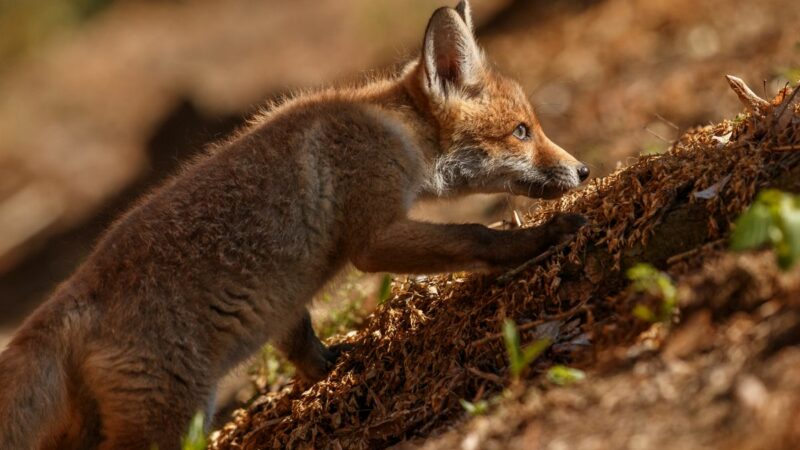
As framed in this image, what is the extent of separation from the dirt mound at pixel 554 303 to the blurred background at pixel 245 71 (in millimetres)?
3872

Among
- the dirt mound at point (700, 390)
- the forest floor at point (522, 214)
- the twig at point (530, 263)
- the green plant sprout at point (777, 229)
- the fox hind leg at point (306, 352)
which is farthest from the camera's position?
the fox hind leg at point (306, 352)

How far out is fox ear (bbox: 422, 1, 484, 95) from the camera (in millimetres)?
5848

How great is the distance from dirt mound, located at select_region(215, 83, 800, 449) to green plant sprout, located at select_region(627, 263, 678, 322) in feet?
0.33

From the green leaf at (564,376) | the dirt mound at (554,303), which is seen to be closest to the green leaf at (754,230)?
the dirt mound at (554,303)

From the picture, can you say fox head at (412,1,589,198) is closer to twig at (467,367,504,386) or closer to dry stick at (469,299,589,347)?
dry stick at (469,299,589,347)

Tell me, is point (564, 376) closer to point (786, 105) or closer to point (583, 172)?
point (786, 105)

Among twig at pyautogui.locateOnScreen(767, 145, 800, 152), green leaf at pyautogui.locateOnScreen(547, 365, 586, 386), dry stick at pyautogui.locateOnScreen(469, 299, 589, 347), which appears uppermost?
twig at pyautogui.locateOnScreen(767, 145, 800, 152)

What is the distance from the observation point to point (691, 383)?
325 cm

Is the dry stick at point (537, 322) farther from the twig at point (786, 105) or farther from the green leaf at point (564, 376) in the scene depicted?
the twig at point (786, 105)

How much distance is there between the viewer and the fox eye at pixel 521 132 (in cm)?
611

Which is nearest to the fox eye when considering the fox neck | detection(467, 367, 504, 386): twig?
the fox neck

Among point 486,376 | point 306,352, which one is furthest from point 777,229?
point 306,352

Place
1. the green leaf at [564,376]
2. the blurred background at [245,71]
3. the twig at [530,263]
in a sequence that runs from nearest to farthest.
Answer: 1. the green leaf at [564,376]
2. the twig at [530,263]
3. the blurred background at [245,71]

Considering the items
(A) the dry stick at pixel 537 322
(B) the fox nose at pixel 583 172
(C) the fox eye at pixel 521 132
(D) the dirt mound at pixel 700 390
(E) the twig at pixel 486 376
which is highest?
(C) the fox eye at pixel 521 132
